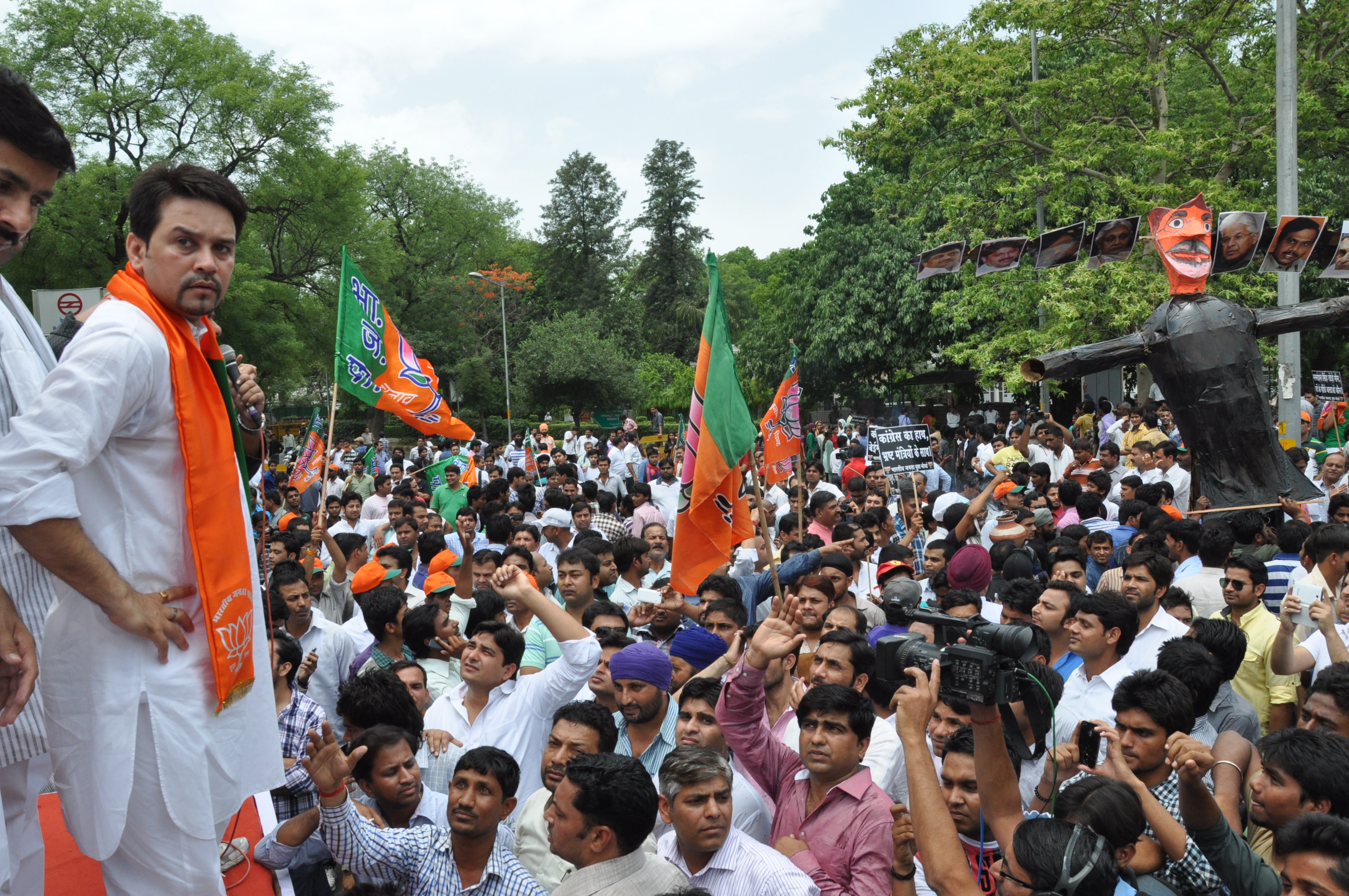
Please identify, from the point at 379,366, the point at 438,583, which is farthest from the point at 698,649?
the point at 379,366

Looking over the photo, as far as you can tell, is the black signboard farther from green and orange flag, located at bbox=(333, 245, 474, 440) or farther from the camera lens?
the camera lens

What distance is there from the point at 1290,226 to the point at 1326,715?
9.26 metres

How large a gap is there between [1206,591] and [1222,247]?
244 inches

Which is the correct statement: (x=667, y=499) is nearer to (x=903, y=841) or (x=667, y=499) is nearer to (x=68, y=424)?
(x=903, y=841)

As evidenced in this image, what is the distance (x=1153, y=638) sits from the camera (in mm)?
5746

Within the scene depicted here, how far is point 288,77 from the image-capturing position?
30.1 meters

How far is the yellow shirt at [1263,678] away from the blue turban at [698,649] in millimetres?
2617

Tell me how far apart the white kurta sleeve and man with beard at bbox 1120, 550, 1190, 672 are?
512 centimetres

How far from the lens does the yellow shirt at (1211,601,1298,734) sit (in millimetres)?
5504

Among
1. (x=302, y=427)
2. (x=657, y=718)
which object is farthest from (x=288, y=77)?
(x=657, y=718)

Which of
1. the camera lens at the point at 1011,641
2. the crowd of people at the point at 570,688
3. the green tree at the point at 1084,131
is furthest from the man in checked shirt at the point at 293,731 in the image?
the green tree at the point at 1084,131

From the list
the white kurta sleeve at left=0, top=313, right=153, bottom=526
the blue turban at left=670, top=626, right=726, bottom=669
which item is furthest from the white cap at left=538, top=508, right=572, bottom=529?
the white kurta sleeve at left=0, top=313, right=153, bottom=526

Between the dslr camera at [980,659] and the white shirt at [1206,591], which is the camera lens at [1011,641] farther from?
the white shirt at [1206,591]

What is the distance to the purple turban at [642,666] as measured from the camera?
15.7ft
